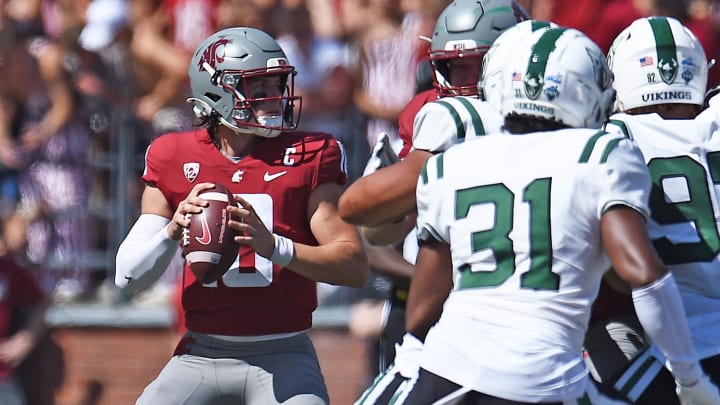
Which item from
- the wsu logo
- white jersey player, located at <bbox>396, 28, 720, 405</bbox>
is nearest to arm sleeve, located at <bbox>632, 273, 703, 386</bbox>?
white jersey player, located at <bbox>396, 28, 720, 405</bbox>

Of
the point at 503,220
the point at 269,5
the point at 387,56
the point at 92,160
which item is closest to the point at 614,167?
the point at 503,220

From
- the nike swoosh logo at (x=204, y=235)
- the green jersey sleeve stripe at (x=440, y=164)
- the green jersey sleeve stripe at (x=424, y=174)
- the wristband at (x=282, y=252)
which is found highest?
the green jersey sleeve stripe at (x=440, y=164)

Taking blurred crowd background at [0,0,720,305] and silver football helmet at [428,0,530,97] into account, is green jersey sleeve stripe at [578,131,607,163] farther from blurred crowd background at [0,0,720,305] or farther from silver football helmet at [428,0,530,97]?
blurred crowd background at [0,0,720,305]

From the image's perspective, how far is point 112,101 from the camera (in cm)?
920

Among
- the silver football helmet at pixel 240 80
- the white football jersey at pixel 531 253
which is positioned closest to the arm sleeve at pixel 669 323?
the white football jersey at pixel 531 253

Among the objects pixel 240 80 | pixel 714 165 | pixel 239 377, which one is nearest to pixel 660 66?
pixel 714 165

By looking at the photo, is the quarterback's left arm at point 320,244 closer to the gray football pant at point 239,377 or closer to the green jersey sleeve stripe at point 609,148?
the gray football pant at point 239,377

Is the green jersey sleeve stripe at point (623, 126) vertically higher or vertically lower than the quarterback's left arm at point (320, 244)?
higher

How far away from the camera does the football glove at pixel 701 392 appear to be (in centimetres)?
366

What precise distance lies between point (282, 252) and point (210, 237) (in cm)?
25

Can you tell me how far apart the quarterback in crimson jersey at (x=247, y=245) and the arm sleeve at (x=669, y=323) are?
1.36 metres

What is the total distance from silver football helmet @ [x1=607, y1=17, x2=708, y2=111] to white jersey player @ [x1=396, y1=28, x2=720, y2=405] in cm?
59

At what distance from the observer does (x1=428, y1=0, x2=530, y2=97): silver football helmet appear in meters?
4.66

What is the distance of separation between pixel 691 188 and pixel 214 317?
1.68m
